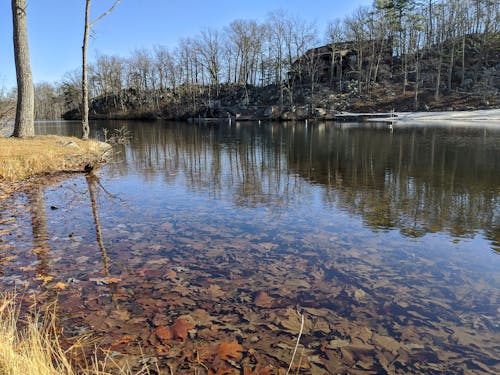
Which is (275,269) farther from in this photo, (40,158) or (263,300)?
(40,158)

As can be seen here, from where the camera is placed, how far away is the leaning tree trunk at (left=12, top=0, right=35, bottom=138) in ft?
50.7

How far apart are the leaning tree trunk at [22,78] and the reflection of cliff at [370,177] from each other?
4610 millimetres

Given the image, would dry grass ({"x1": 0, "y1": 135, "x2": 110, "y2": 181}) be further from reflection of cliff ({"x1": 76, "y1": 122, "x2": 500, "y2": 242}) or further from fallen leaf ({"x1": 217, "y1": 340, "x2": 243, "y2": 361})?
fallen leaf ({"x1": 217, "y1": 340, "x2": 243, "y2": 361})

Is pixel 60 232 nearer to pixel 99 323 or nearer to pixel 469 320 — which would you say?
pixel 99 323

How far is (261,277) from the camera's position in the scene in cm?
497

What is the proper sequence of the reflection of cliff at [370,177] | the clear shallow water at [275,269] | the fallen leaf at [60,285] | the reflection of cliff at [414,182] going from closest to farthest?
the clear shallow water at [275,269] < the fallen leaf at [60,285] < the reflection of cliff at [414,182] < the reflection of cliff at [370,177]

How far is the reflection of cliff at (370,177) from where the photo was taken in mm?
8125

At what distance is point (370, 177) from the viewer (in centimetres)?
1255

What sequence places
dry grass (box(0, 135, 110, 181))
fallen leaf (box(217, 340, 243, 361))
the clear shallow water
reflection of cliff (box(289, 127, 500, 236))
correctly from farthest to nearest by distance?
dry grass (box(0, 135, 110, 181)) < reflection of cliff (box(289, 127, 500, 236)) < the clear shallow water < fallen leaf (box(217, 340, 243, 361))

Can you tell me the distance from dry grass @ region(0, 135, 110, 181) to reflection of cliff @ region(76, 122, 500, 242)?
146 centimetres

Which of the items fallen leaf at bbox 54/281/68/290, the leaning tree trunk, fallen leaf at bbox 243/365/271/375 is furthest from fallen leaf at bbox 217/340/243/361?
the leaning tree trunk

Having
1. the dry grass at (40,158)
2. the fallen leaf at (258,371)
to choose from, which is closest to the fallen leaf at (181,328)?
the fallen leaf at (258,371)

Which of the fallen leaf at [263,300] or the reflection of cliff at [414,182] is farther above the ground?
the reflection of cliff at [414,182]

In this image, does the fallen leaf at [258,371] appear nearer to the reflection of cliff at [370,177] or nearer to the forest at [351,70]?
the reflection of cliff at [370,177]
